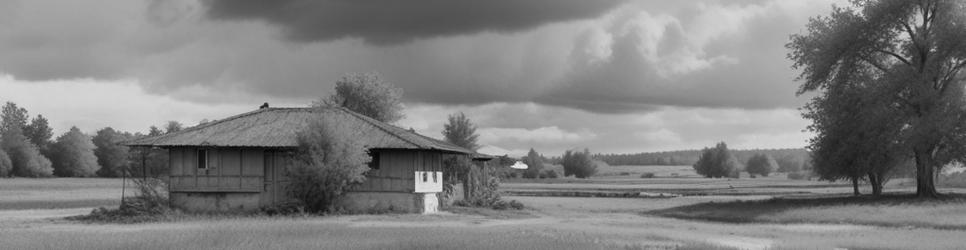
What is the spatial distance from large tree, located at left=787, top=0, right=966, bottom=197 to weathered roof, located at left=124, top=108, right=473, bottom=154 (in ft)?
74.7

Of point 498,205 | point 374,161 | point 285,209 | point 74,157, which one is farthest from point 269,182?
point 74,157

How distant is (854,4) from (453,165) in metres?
25.3

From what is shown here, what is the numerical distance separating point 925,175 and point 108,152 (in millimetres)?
144260

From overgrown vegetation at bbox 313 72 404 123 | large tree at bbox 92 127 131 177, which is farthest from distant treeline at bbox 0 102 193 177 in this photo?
overgrown vegetation at bbox 313 72 404 123

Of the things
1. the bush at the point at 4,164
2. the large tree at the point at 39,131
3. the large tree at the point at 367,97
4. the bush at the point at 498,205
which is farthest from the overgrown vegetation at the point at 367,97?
the large tree at the point at 39,131

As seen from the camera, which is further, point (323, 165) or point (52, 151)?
point (52, 151)

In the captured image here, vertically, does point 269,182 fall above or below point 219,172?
below

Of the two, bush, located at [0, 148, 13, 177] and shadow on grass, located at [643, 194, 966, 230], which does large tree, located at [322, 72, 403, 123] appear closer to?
shadow on grass, located at [643, 194, 966, 230]

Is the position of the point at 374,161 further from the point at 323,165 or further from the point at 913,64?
the point at 913,64

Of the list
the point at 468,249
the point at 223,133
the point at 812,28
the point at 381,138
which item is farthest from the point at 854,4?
the point at 468,249

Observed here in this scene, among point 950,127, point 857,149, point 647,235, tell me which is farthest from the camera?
point 857,149

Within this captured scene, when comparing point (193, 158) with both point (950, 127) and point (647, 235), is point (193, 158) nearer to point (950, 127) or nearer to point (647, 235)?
point (647, 235)

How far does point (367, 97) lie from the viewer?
91.4 m

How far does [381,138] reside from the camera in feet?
161
